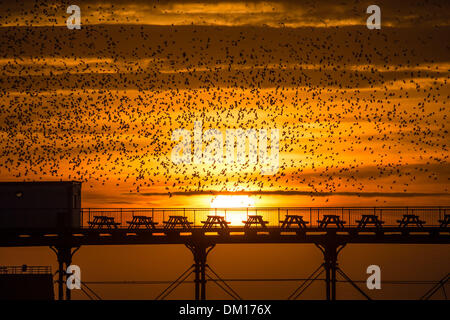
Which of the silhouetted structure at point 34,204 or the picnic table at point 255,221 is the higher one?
the silhouetted structure at point 34,204

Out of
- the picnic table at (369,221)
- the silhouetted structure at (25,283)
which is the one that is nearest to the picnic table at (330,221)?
the picnic table at (369,221)

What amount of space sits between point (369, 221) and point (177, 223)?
10.6 m

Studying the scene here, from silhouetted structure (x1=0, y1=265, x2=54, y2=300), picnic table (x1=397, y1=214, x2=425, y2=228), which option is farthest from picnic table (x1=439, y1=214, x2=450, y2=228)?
silhouetted structure (x1=0, y1=265, x2=54, y2=300)

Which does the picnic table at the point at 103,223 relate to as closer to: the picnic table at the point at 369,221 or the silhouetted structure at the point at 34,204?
the silhouetted structure at the point at 34,204

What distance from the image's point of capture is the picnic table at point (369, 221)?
62.3 metres

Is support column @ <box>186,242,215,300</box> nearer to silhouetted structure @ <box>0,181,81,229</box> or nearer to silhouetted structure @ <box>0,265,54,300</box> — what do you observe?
silhouetted structure @ <box>0,181,81,229</box>

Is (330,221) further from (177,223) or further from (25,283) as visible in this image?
(25,283)

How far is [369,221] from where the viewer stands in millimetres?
62562

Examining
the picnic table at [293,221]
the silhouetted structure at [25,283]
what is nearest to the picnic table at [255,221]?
the picnic table at [293,221]

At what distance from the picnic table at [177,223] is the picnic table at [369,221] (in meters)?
9.49

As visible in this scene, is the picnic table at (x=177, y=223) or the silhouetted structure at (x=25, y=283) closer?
the picnic table at (x=177, y=223)

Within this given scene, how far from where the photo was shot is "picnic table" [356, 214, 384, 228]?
62312mm

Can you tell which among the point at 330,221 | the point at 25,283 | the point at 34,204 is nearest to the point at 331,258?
the point at 330,221
